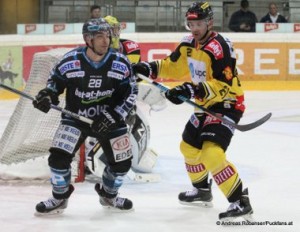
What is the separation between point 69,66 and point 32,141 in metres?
1.24

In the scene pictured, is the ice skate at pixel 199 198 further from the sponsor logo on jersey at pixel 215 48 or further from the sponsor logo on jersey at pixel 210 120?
the sponsor logo on jersey at pixel 215 48

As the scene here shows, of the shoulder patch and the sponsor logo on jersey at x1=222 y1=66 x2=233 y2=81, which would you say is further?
the shoulder patch

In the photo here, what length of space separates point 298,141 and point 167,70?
2.44 meters

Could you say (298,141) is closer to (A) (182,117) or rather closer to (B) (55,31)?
(A) (182,117)

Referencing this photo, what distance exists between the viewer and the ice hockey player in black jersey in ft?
11.6

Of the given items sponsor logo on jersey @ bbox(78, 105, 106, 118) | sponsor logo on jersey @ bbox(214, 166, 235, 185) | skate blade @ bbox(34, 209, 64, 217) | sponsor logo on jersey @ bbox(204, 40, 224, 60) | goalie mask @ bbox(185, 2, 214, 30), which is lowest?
skate blade @ bbox(34, 209, 64, 217)

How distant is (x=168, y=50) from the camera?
934cm

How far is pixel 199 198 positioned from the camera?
13.2 feet


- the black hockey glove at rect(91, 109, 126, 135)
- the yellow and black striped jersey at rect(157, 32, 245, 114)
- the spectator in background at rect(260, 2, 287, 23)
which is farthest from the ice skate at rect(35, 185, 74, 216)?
the spectator in background at rect(260, 2, 287, 23)

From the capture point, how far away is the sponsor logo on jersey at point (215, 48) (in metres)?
3.60

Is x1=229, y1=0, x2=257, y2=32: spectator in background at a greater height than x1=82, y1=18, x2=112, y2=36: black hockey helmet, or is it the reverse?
x1=82, y1=18, x2=112, y2=36: black hockey helmet

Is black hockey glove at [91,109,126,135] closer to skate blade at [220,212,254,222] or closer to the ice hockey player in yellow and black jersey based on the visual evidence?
the ice hockey player in yellow and black jersey

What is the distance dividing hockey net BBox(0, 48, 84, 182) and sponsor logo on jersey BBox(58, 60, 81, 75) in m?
1.09

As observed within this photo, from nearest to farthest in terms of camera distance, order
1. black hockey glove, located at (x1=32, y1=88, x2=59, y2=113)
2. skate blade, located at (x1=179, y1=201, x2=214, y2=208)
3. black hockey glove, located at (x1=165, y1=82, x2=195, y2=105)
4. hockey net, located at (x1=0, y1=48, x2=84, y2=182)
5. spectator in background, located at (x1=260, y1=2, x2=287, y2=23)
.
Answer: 1. black hockey glove, located at (x1=32, y1=88, x2=59, y2=113)
2. black hockey glove, located at (x1=165, y1=82, x2=195, y2=105)
3. skate blade, located at (x1=179, y1=201, x2=214, y2=208)
4. hockey net, located at (x1=0, y1=48, x2=84, y2=182)
5. spectator in background, located at (x1=260, y1=2, x2=287, y2=23)
